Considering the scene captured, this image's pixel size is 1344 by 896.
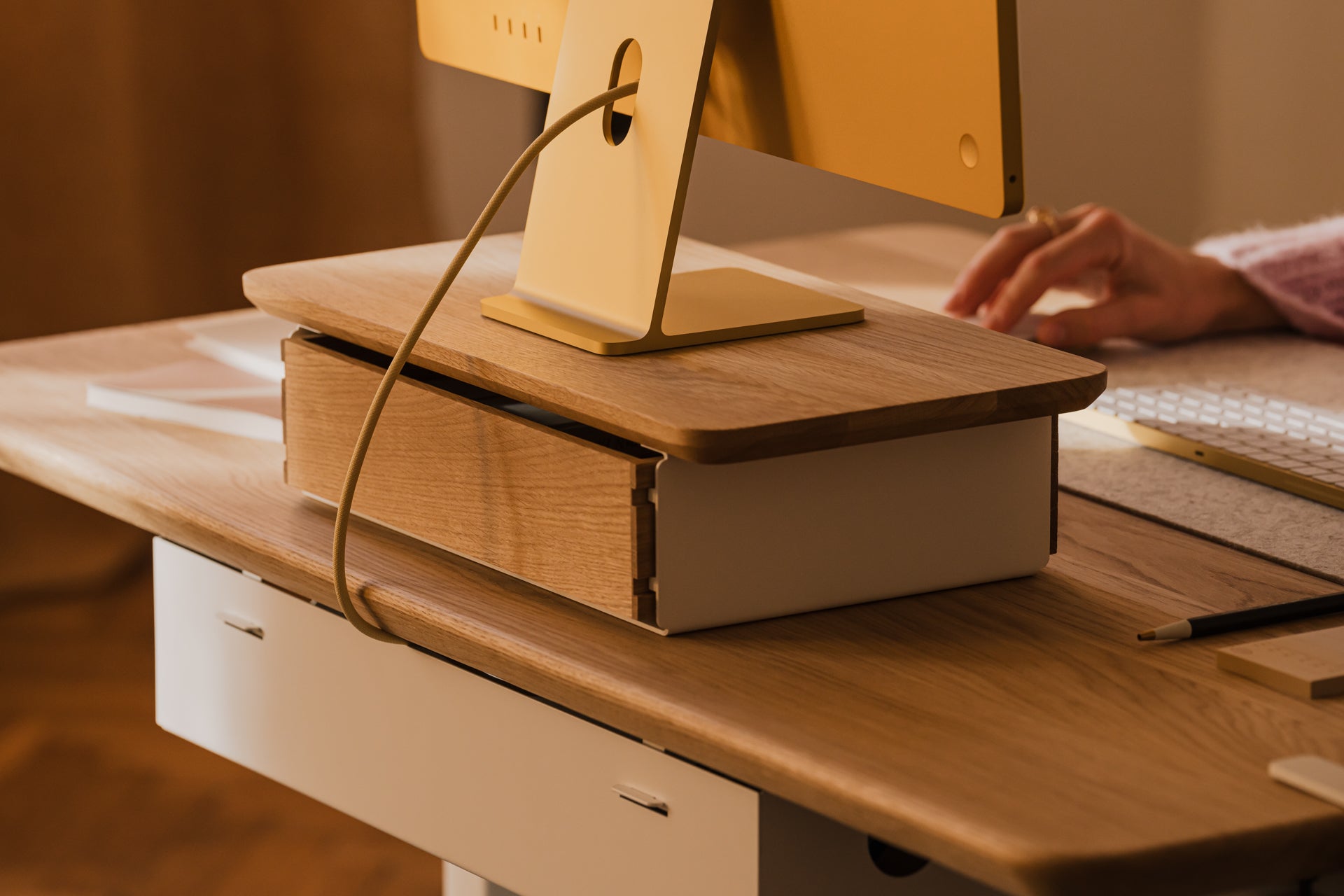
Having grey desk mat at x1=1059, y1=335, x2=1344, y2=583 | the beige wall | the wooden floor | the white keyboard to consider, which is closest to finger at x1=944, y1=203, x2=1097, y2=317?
grey desk mat at x1=1059, y1=335, x2=1344, y2=583

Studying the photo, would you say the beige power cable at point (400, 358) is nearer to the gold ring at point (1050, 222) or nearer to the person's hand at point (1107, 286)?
the person's hand at point (1107, 286)

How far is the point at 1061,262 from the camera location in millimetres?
1369

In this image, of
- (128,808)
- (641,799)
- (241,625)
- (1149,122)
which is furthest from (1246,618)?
(1149,122)

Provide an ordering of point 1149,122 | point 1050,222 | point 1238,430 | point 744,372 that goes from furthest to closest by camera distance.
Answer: point 1149,122, point 1050,222, point 1238,430, point 744,372

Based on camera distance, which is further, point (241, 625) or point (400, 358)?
point (241, 625)

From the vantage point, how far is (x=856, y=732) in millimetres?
678

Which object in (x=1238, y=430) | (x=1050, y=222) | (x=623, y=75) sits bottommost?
(x=1238, y=430)

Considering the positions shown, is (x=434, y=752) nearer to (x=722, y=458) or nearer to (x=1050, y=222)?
(x=722, y=458)

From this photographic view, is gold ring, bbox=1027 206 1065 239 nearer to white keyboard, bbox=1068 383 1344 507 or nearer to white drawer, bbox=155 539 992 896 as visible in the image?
white keyboard, bbox=1068 383 1344 507

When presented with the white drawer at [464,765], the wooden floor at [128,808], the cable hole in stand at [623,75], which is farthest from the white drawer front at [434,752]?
the wooden floor at [128,808]

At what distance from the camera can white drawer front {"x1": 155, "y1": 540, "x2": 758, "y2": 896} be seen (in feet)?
2.50

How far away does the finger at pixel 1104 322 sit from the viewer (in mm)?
A: 1316

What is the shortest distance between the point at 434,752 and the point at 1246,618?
399 millimetres

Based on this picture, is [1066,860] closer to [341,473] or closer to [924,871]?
[924,871]
